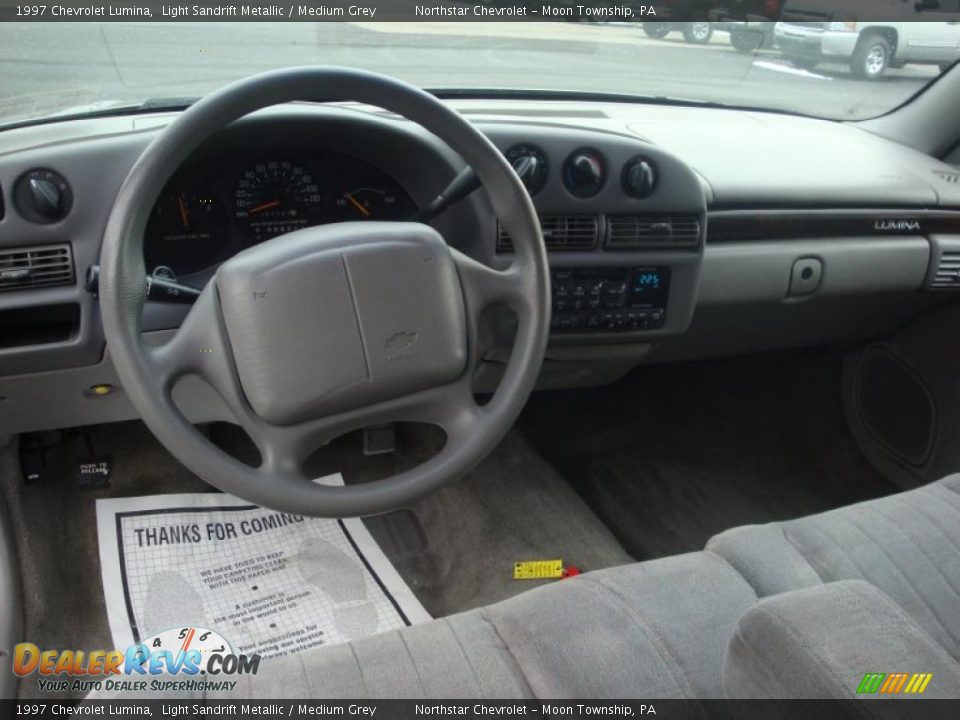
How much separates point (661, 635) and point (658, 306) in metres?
0.80

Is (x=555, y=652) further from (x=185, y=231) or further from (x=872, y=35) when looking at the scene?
(x=872, y=35)

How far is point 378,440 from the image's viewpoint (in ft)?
6.81

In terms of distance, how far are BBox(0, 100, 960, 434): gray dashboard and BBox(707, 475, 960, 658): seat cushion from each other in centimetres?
52

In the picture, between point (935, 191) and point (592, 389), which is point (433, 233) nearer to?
point (592, 389)

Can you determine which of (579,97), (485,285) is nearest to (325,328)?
(485,285)

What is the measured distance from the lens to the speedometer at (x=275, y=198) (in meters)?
1.42

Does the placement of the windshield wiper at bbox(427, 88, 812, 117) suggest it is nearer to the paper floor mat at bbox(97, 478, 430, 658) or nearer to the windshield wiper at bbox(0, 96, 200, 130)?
the windshield wiper at bbox(0, 96, 200, 130)

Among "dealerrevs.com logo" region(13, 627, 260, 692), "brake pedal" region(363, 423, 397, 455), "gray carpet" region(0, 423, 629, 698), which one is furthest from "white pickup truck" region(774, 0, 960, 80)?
"dealerrevs.com logo" region(13, 627, 260, 692)

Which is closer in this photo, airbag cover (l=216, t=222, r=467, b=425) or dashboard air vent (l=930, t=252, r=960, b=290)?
airbag cover (l=216, t=222, r=467, b=425)

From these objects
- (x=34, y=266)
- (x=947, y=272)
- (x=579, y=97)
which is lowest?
(x=947, y=272)

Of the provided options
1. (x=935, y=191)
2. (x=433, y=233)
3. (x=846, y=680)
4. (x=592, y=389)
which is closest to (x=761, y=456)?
→ (x=592, y=389)

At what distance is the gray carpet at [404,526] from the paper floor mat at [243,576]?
4cm

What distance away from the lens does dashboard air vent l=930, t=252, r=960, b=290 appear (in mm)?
2121

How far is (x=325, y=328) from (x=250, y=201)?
1.44ft
